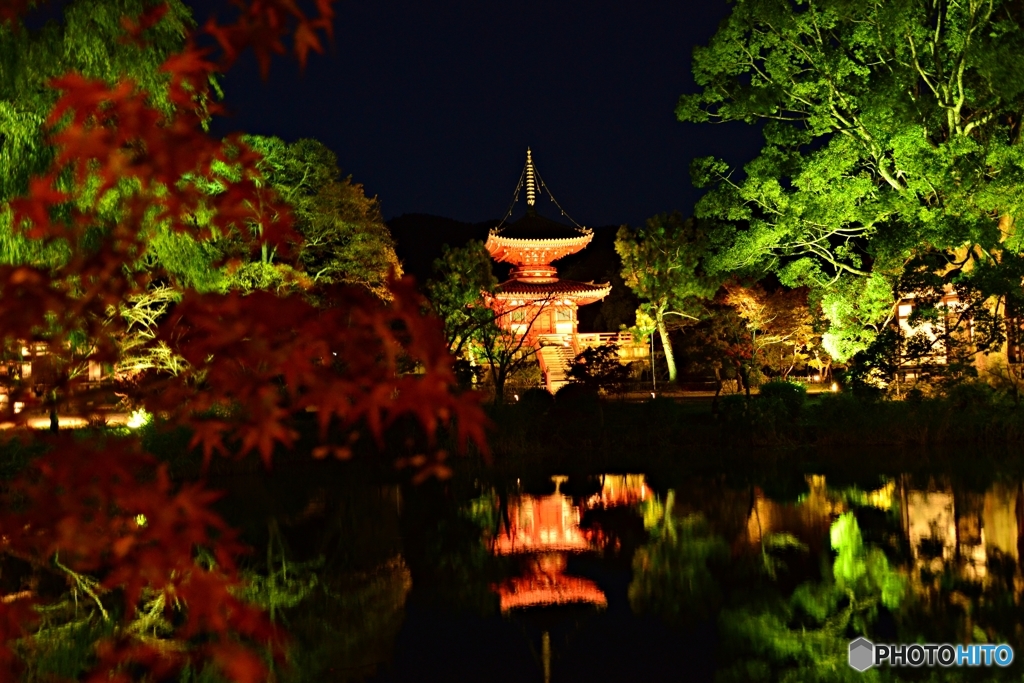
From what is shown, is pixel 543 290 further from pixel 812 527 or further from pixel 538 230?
pixel 812 527

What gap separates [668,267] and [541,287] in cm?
391

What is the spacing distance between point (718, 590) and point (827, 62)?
40.6 feet

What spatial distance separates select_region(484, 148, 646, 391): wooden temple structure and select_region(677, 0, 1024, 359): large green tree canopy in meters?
9.74

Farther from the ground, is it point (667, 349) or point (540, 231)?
point (540, 231)

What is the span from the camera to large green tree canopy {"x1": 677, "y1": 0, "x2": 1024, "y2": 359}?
1451 centimetres

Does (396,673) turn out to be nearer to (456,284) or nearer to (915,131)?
(915,131)

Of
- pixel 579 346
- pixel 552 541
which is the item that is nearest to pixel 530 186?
pixel 579 346

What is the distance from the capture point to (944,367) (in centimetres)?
1448

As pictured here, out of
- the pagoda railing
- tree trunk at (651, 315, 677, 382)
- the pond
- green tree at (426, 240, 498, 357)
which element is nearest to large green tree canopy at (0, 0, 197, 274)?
the pond

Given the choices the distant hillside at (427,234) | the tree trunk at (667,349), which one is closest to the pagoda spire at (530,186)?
the tree trunk at (667,349)

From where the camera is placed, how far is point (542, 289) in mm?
27156

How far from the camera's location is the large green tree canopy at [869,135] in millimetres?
14508

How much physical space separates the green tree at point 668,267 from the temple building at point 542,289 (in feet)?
5.76

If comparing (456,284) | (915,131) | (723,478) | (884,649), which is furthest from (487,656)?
(456,284)
